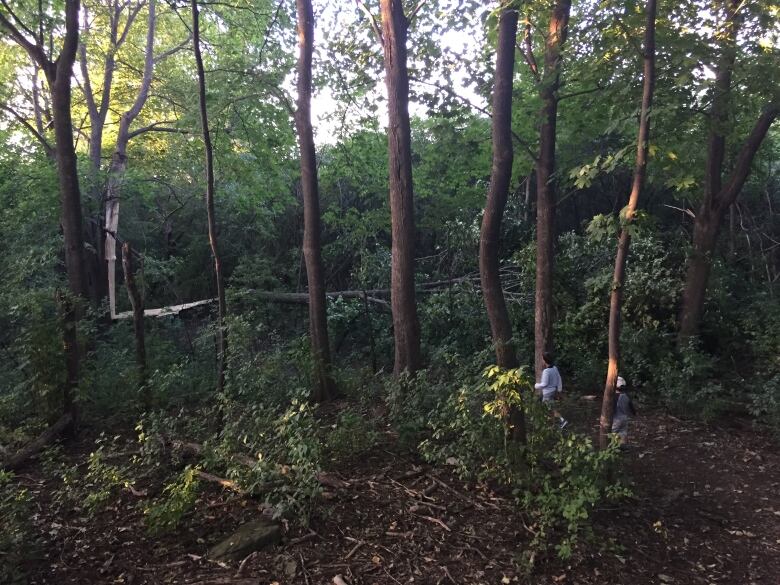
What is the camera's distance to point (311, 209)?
9.34 meters

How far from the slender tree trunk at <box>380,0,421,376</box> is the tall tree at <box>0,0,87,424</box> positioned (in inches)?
177

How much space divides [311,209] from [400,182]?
202 cm

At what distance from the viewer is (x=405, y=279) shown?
8156 mm

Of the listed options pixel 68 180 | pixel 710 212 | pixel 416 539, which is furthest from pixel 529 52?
pixel 416 539

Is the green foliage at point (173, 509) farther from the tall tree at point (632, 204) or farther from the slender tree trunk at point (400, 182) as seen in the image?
the tall tree at point (632, 204)

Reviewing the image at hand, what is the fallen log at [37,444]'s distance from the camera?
6844 mm

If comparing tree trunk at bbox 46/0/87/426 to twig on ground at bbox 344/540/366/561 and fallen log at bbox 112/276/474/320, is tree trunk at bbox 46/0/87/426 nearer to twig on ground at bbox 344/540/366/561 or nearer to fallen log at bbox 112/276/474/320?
fallen log at bbox 112/276/474/320

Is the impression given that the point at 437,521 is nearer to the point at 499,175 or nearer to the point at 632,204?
the point at 632,204

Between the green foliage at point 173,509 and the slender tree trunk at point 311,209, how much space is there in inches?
166

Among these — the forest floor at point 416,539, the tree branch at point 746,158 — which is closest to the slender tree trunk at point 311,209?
the forest floor at point 416,539

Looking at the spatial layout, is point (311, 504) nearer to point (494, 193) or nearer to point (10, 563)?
point (10, 563)

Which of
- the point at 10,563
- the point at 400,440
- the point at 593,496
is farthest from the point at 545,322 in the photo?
the point at 10,563

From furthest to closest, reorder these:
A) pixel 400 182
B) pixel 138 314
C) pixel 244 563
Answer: pixel 138 314
pixel 400 182
pixel 244 563

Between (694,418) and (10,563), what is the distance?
8999 mm
